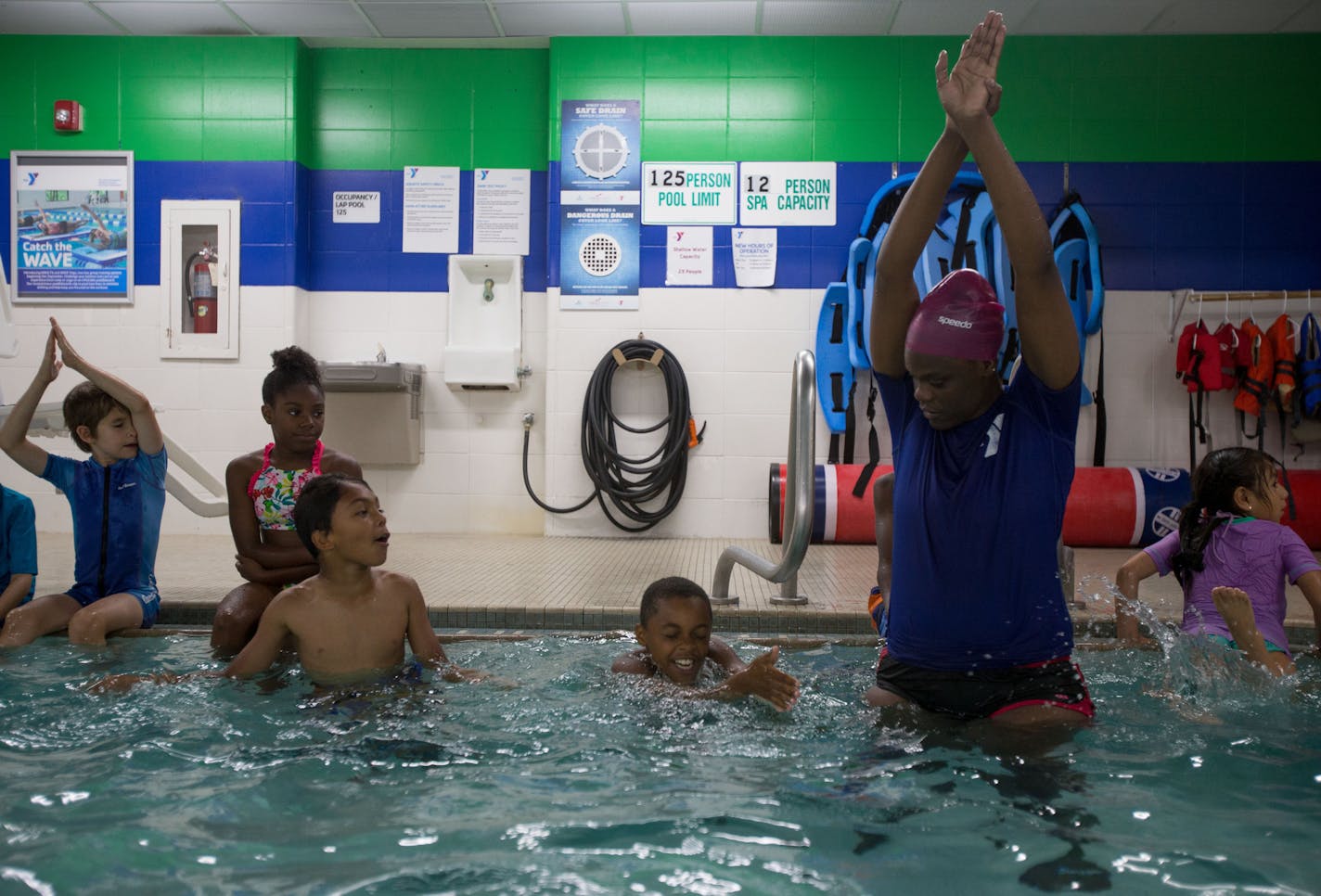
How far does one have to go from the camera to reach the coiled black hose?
23.8 ft

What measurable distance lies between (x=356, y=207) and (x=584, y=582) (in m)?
4.23

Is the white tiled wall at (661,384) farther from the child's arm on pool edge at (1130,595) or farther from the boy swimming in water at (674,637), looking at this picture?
the boy swimming in water at (674,637)

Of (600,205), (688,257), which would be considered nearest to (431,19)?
(600,205)

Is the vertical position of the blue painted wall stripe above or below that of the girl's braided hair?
above

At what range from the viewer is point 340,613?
2.86 metres

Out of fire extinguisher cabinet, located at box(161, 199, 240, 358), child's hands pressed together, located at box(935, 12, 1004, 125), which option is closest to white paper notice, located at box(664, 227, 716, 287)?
fire extinguisher cabinet, located at box(161, 199, 240, 358)

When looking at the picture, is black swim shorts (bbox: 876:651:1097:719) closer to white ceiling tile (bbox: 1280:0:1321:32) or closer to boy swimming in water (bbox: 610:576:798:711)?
boy swimming in water (bbox: 610:576:798:711)

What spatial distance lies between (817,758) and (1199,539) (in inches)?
59.4

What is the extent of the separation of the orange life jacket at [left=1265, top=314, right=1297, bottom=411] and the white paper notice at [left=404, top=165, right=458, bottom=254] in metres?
5.78

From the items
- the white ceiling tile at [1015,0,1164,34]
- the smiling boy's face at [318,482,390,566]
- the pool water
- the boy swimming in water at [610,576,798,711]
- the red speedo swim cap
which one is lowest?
the pool water

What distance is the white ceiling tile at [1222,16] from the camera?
677cm

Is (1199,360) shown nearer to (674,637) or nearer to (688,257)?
(688,257)

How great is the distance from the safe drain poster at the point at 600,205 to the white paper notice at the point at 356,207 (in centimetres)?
146

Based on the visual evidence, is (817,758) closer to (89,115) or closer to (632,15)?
(632,15)
